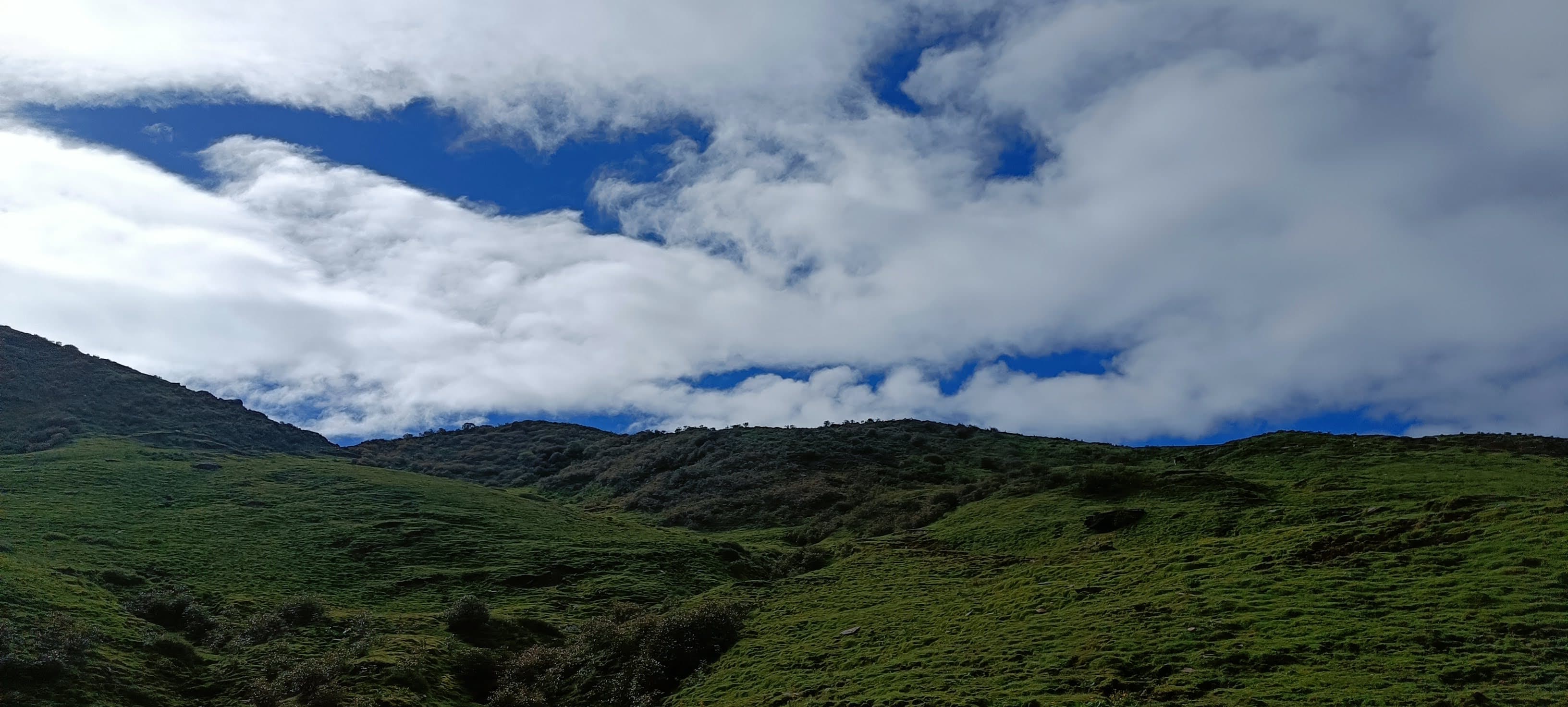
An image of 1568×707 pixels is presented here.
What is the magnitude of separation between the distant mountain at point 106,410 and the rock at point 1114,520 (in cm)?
12390

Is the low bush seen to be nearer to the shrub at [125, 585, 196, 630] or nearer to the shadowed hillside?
the shrub at [125, 585, 196, 630]

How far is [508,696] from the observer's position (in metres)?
42.2

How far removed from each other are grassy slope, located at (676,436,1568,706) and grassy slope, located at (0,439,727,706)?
1650cm

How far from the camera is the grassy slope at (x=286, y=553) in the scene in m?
43.1

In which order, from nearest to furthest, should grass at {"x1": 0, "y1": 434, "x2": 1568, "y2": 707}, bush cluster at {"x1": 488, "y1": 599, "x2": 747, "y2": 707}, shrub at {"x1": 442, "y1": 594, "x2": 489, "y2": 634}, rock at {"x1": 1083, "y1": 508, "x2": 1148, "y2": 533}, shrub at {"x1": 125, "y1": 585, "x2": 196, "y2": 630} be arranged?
1. grass at {"x1": 0, "y1": 434, "x2": 1568, "y2": 707}
2. bush cluster at {"x1": 488, "y1": 599, "x2": 747, "y2": 707}
3. shrub at {"x1": 125, "y1": 585, "x2": 196, "y2": 630}
4. shrub at {"x1": 442, "y1": 594, "x2": 489, "y2": 634}
5. rock at {"x1": 1083, "y1": 508, "x2": 1148, "y2": 533}

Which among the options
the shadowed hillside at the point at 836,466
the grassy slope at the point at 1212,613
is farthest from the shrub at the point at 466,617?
the shadowed hillside at the point at 836,466

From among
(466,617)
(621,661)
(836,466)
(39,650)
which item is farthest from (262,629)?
(836,466)

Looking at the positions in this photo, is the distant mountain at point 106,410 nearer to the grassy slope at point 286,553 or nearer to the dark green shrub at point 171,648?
the grassy slope at point 286,553

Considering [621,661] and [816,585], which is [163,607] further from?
[816,585]

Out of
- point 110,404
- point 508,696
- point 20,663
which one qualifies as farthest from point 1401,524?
point 110,404

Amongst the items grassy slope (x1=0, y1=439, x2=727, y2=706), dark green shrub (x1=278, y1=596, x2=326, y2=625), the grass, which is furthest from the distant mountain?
dark green shrub (x1=278, y1=596, x2=326, y2=625)

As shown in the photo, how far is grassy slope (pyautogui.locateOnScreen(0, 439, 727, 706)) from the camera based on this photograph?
43.1m

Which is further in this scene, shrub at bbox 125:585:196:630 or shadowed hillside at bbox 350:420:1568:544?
shadowed hillside at bbox 350:420:1568:544

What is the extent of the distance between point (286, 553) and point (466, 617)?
1141 inches
